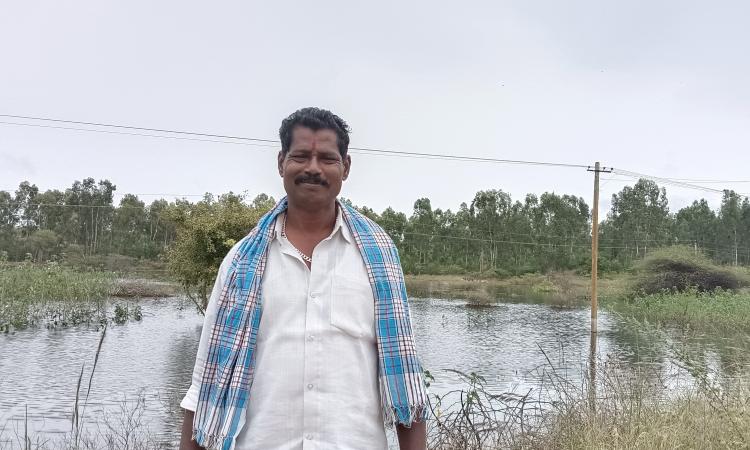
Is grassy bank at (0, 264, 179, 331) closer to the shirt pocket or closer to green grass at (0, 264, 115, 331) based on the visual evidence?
green grass at (0, 264, 115, 331)

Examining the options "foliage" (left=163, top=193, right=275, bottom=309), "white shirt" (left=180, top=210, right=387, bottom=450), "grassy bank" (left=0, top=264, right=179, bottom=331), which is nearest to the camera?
"white shirt" (left=180, top=210, right=387, bottom=450)

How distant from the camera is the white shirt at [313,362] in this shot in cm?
154

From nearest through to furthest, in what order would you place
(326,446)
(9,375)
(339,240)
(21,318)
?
(326,446)
(339,240)
(9,375)
(21,318)

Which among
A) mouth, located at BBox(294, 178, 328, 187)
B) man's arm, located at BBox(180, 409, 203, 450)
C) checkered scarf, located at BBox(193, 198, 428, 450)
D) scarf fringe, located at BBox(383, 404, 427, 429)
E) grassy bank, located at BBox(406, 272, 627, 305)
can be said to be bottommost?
grassy bank, located at BBox(406, 272, 627, 305)

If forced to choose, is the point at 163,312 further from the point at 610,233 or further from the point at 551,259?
the point at 610,233

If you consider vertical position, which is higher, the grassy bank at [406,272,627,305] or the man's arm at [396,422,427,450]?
the man's arm at [396,422,427,450]

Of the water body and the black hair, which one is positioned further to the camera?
the water body

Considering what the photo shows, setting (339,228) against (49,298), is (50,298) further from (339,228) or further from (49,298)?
(339,228)

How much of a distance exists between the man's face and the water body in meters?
2.84

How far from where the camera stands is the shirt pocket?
5.17ft

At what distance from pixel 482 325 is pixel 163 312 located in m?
10.8

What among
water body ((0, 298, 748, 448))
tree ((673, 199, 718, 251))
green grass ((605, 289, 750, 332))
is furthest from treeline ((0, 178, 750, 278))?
water body ((0, 298, 748, 448))

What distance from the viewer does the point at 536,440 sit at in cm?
464

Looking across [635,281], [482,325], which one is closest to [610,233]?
[635,281]
